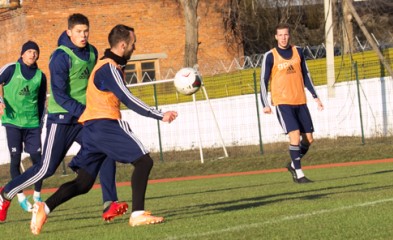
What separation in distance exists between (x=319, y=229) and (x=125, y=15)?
34.1 m

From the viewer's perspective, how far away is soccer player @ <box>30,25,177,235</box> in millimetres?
9141

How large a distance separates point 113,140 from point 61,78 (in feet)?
4.00

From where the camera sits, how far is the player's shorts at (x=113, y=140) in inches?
361

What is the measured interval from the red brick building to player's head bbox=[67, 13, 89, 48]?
30.1m

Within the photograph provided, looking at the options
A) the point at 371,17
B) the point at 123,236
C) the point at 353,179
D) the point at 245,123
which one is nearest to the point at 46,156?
the point at 123,236

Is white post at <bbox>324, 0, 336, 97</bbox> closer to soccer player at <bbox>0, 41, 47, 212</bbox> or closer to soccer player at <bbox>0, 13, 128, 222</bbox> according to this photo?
soccer player at <bbox>0, 41, 47, 212</bbox>

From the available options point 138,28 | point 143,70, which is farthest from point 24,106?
point 143,70

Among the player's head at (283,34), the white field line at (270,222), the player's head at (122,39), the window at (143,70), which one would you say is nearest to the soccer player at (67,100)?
the player's head at (122,39)

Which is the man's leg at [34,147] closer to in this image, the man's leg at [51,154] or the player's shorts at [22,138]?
the player's shorts at [22,138]

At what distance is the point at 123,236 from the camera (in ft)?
28.0

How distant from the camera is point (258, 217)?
913 cm

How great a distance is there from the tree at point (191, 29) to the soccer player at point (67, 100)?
26.3 m

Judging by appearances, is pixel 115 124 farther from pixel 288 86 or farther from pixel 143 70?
pixel 143 70

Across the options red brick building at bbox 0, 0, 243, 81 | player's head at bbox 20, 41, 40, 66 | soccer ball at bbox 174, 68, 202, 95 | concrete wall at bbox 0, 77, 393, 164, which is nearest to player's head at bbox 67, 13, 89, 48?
soccer ball at bbox 174, 68, 202, 95
